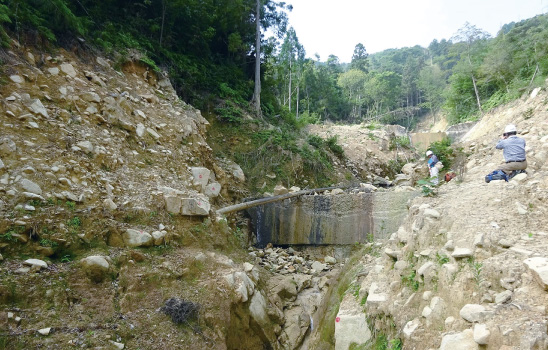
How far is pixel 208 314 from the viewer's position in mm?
4359

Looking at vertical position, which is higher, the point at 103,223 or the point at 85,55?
the point at 85,55

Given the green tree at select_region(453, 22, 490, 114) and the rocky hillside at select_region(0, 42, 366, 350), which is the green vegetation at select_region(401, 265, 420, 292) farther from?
the green tree at select_region(453, 22, 490, 114)

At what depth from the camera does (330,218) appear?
802 cm

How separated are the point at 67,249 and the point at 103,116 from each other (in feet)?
10.4

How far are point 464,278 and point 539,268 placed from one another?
2.08ft

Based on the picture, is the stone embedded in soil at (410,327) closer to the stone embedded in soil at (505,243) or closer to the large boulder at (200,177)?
the stone embedded in soil at (505,243)

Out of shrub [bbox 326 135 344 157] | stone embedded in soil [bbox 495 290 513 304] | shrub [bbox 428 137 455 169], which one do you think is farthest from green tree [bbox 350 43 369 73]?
stone embedded in soil [bbox 495 290 513 304]

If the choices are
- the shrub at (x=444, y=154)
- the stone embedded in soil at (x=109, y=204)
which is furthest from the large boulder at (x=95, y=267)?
the shrub at (x=444, y=154)

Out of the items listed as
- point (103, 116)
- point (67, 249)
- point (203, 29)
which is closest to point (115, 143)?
point (103, 116)

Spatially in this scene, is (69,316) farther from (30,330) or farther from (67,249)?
(67,249)

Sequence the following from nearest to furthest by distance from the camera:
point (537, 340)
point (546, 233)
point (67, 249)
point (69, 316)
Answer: point (537, 340), point (546, 233), point (69, 316), point (67, 249)

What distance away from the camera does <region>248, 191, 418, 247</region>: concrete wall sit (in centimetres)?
737

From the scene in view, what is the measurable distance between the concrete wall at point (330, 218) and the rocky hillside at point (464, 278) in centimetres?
246

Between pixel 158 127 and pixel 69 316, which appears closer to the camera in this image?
pixel 69 316
